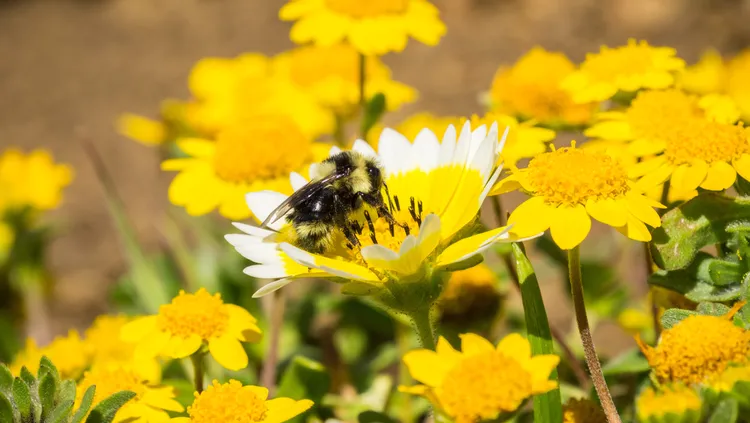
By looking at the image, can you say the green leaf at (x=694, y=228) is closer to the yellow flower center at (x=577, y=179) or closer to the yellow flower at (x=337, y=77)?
the yellow flower center at (x=577, y=179)

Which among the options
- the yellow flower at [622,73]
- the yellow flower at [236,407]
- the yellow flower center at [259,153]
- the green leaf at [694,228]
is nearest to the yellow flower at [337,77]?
the yellow flower center at [259,153]

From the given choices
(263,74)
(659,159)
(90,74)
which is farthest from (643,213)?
(90,74)

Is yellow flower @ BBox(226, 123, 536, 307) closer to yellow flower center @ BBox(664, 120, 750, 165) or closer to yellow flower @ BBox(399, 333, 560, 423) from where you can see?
yellow flower @ BBox(399, 333, 560, 423)

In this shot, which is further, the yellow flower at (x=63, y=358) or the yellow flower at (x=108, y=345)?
the yellow flower at (x=108, y=345)

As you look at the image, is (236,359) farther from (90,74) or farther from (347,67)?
(90,74)

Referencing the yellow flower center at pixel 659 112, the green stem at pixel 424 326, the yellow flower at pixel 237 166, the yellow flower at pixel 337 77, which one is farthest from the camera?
the yellow flower at pixel 337 77
